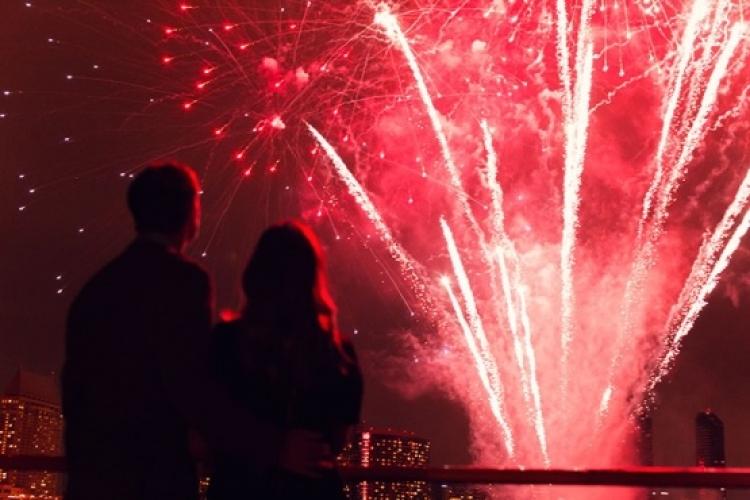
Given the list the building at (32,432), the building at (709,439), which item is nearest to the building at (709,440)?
the building at (709,439)

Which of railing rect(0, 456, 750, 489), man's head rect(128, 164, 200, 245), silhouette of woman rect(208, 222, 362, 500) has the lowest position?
railing rect(0, 456, 750, 489)

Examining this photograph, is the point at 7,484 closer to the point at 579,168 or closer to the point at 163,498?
the point at 163,498

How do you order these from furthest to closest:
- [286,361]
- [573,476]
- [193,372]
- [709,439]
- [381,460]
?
[709,439], [381,460], [573,476], [286,361], [193,372]

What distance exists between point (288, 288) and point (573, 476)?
2409 millimetres

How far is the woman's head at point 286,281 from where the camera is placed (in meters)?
3.30

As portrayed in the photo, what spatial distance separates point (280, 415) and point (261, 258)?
1.64 ft

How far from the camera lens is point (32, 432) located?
730cm

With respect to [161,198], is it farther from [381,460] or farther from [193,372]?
[381,460]

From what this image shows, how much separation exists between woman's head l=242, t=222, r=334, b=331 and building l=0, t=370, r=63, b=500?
53.0 inches

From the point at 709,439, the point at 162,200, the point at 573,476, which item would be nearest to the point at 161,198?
the point at 162,200

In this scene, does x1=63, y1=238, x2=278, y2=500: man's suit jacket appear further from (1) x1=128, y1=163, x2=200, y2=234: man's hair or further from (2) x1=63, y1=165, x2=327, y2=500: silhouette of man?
(1) x1=128, y1=163, x2=200, y2=234: man's hair

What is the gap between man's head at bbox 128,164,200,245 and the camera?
3320 millimetres

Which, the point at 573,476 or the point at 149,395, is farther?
the point at 573,476

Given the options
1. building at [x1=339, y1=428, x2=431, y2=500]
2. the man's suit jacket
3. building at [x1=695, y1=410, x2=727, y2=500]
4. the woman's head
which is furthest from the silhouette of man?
building at [x1=695, y1=410, x2=727, y2=500]
